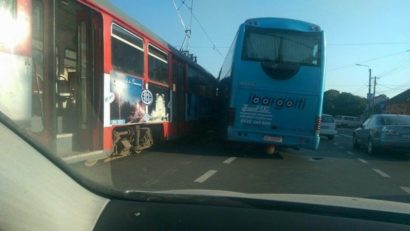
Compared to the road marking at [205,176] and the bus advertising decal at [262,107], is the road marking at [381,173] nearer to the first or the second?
the bus advertising decal at [262,107]

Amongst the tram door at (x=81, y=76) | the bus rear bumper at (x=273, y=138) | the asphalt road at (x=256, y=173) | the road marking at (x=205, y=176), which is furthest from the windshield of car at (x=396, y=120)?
the tram door at (x=81, y=76)

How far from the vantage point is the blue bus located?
16.7 meters

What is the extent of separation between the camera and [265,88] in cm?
1684

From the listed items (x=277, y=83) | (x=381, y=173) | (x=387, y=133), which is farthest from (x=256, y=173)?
(x=387, y=133)

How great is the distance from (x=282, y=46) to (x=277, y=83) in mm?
1028

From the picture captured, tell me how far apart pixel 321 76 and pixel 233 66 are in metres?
2.46

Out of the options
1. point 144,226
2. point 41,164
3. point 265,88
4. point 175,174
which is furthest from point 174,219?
point 265,88

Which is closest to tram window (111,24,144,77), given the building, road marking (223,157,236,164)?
road marking (223,157,236,164)

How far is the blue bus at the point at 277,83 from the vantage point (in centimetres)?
1667

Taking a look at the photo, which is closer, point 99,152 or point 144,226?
point 144,226

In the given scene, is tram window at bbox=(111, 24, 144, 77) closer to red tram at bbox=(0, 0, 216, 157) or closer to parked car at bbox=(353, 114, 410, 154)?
red tram at bbox=(0, 0, 216, 157)

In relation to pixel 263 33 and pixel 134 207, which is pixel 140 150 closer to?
pixel 263 33

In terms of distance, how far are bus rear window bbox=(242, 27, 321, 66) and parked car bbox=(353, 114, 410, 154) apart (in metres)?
4.78

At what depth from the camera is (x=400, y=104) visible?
3509 inches
